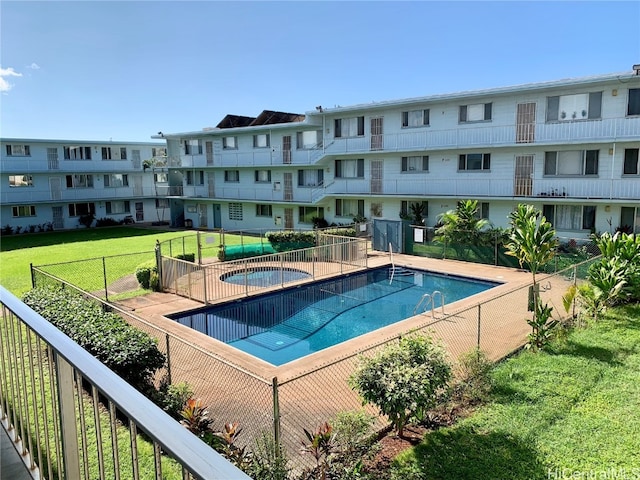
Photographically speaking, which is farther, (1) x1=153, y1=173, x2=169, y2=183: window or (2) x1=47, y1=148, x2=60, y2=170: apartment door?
(1) x1=153, y1=173, x2=169, y2=183: window

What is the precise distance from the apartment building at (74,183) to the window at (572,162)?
124ft

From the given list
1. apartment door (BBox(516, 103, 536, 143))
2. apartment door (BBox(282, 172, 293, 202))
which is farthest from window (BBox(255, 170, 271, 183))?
apartment door (BBox(516, 103, 536, 143))

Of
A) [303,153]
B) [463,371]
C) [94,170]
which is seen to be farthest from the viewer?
[94,170]

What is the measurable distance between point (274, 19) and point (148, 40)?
5.58m

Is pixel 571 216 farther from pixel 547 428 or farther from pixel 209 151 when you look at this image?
pixel 209 151

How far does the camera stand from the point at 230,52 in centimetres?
2736

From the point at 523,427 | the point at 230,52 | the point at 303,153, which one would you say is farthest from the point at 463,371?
the point at 303,153

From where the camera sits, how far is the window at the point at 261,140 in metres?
38.9

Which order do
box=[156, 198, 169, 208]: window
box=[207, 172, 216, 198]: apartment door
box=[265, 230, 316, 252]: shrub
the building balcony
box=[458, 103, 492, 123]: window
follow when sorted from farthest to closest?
box=[156, 198, 169, 208]: window
box=[207, 172, 216, 198]: apartment door
box=[265, 230, 316, 252]: shrub
box=[458, 103, 492, 123]: window
the building balcony

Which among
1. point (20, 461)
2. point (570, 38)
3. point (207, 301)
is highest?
point (570, 38)

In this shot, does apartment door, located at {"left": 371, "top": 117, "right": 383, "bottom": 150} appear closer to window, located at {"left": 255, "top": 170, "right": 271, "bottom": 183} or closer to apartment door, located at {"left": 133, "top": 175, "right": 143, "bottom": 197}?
window, located at {"left": 255, "top": 170, "right": 271, "bottom": 183}

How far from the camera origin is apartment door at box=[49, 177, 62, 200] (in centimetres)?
4303

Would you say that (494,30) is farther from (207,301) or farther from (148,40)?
(207,301)

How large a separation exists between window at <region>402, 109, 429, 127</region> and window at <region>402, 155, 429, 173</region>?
6.84 feet
